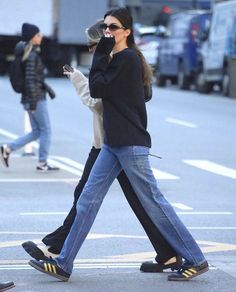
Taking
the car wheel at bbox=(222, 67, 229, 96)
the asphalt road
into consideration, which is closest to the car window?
the car wheel at bbox=(222, 67, 229, 96)

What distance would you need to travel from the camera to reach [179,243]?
7398 mm

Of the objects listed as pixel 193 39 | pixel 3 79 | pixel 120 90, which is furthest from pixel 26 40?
pixel 3 79

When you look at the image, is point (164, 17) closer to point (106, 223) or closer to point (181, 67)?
point (181, 67)

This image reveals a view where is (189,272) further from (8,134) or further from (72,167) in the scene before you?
(8,134)

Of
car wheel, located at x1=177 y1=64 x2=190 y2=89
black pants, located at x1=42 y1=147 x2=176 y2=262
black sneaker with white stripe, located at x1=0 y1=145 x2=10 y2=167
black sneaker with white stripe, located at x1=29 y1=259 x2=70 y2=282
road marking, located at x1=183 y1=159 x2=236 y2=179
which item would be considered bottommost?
car wheel, located at x1=177 y1=64 x2=190 y2=89

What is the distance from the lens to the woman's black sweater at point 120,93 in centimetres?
706

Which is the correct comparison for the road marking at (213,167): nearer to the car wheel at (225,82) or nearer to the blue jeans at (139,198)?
the blue jeans at (139,198)

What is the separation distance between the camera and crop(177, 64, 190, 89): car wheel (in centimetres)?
3522

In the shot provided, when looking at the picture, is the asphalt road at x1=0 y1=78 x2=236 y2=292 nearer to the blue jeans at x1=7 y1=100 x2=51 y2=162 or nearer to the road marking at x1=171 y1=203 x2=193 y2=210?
the road marking at x1=171 y1=203 x2=193 y2=210

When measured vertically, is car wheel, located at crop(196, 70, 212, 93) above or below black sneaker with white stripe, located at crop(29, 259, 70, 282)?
below

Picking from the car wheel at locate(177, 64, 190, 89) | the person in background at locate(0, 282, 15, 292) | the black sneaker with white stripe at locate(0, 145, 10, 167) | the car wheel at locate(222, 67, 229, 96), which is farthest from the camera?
the car wheel at locate(177, 64, 190, 89)

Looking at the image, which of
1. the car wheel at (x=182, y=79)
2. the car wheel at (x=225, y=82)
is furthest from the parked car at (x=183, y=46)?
the car wheel at (x=225, y=82)

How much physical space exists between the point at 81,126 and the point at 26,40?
7.33 meters

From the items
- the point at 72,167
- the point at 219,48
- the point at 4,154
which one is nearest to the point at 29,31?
the point at 4,154
